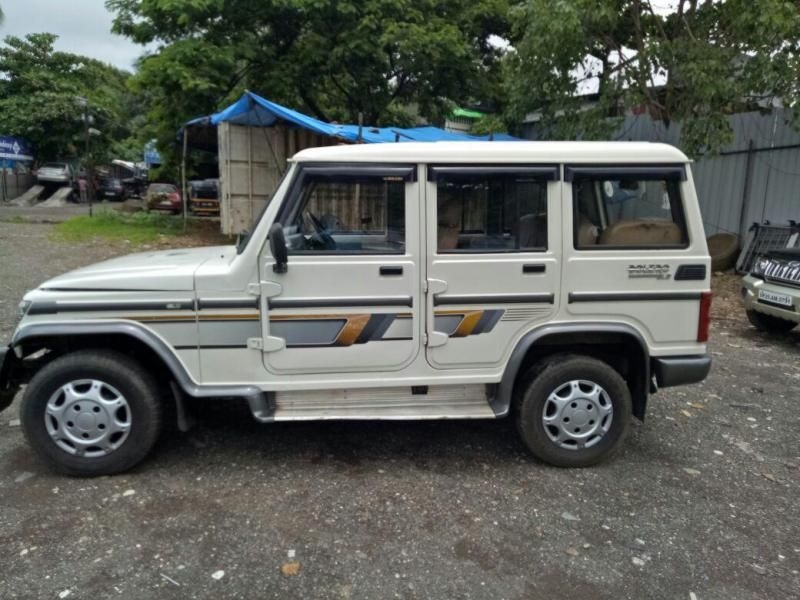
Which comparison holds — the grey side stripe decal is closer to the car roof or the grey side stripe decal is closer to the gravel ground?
the car roof

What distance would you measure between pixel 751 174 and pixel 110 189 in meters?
30.7

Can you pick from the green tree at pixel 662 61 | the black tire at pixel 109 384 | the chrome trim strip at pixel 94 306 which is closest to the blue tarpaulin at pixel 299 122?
the green tree at pixel 662 61

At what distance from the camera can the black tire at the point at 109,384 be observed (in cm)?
362

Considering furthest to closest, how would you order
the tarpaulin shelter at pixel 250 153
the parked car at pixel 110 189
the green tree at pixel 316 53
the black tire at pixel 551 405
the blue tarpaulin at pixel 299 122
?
the parked car at pixel 110 189 → the green tree at pixel 316 53 → the tarpaulin shelter at pixel 250 153 → the blue tarpaulin at pixel 299 122 → the black tire at pixel 551 405

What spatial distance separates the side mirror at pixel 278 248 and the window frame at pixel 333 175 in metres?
0.11

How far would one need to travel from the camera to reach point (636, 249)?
3867 millimetres

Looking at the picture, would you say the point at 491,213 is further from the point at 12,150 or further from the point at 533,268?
the point at 12,150

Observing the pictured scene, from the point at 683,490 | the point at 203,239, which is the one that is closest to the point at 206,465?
the point at 683,490

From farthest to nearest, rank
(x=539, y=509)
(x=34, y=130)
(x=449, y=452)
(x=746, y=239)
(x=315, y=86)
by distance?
(x=34, y=130)
(x=315, y=86)
(x=746, y=239)
(x=449, y=452)
(x=539, y=509)

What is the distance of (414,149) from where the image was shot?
12.2ft

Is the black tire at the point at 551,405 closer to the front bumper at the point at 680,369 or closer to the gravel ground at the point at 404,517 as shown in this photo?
the gravel ground at the point at 404,517

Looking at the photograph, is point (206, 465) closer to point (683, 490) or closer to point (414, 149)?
point (414, 149)

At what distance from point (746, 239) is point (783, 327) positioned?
3980 millimetres

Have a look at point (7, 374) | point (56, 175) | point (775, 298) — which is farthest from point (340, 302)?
point (56, 175)
